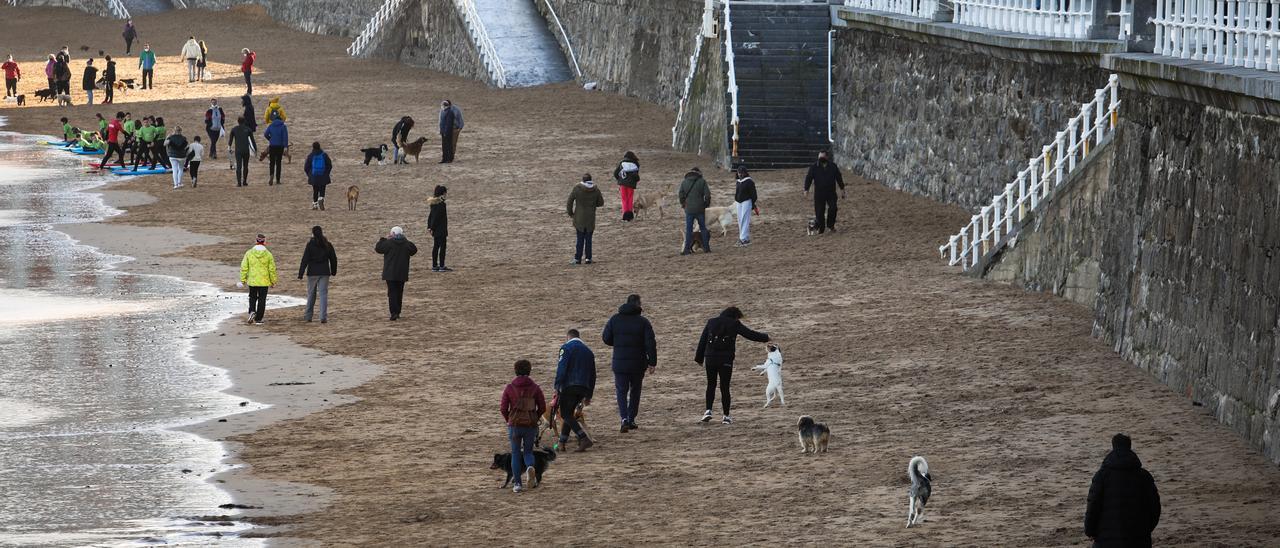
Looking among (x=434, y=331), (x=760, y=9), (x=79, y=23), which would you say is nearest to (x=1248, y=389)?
(x=434, y=331)

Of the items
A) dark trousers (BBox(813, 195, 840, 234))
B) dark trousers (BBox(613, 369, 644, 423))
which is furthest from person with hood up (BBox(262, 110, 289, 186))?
dark trousers (BBox(613, 369, 644, 423))

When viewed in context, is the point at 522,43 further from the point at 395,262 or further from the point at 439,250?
the point at 395,262

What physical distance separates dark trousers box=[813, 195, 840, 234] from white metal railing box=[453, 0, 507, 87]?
24.6 m

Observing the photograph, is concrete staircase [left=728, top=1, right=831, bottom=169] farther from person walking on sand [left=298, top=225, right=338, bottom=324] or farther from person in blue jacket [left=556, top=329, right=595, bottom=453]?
person in blue jacket [left=556, top=329, right=595, bottom=453]

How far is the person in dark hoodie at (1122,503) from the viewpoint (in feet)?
37.9

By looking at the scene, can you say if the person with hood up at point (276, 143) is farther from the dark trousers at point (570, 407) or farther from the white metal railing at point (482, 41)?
the dark trousers at point (570, 407)

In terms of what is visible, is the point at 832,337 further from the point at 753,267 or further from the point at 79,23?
the point at 79,23

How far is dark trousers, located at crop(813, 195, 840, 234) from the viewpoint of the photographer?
28.5 m

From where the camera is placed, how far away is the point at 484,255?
94.9 ft

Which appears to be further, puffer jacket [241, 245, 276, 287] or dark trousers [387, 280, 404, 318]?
dark trousers [387, 280, 404, 318]

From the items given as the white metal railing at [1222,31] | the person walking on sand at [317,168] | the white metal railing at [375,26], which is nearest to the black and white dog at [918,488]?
the white metal railing at [1222,31]

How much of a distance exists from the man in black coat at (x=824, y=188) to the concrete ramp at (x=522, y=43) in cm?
2458

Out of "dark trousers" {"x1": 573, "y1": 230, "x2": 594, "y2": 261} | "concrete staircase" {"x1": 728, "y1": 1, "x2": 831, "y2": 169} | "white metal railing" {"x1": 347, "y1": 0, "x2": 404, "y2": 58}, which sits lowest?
"dark trousers" {"x1": 573, "y1": 230, "x2": 594, "y2": 261}

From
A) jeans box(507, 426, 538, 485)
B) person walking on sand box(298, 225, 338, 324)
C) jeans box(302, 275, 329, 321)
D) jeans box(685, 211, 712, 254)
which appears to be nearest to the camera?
jeans box(507, 426, 538, 485)
